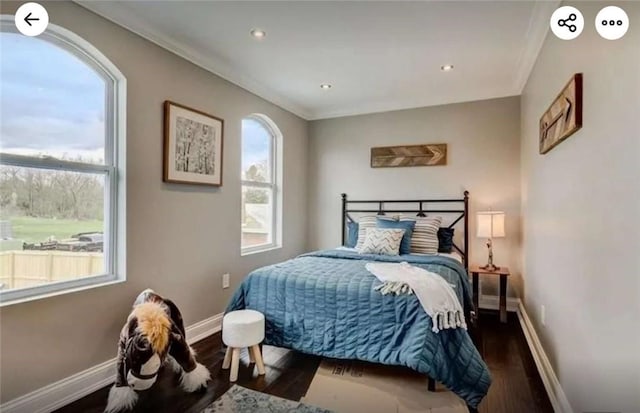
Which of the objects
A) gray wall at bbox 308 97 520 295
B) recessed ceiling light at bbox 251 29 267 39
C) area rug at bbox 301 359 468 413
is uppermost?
recessed ceiling light at bbox 251 29 267 39

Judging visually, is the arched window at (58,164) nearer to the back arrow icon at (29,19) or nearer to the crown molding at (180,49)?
the back arrow icon at (29,19)

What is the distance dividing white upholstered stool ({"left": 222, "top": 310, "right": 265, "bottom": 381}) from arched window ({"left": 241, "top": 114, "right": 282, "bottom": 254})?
1.48 meters

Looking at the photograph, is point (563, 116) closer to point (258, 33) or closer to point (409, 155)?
point (258, 33)

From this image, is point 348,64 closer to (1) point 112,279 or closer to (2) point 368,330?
(2) point 368,330

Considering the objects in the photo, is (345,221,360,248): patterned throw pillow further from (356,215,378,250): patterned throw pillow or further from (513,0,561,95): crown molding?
(513,0,561,95): crown molding

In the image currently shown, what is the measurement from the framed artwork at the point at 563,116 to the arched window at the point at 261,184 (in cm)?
283

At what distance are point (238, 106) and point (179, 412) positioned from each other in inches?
110

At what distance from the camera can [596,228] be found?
1476mm

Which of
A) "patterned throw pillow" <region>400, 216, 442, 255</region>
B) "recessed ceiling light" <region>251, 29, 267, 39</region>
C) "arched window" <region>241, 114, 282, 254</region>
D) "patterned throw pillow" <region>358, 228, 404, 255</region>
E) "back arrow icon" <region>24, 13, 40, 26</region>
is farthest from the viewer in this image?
"arched window" <region>241, 114, 282, 254</region>

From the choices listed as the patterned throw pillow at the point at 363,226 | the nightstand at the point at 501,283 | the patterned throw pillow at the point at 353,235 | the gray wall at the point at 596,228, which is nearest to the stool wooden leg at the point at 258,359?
the patterned throw pillow at the point at 363,226

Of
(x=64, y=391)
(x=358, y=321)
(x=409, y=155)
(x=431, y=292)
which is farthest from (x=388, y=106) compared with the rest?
(x=64, y=391)

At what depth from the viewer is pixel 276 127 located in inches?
170

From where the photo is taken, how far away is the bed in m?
2.02

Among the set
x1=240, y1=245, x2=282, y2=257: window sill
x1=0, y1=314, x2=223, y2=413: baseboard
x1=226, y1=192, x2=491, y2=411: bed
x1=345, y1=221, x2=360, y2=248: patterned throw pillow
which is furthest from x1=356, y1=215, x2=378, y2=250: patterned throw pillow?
x1=0, y1=314, x2=223, y2=413: baseboard
